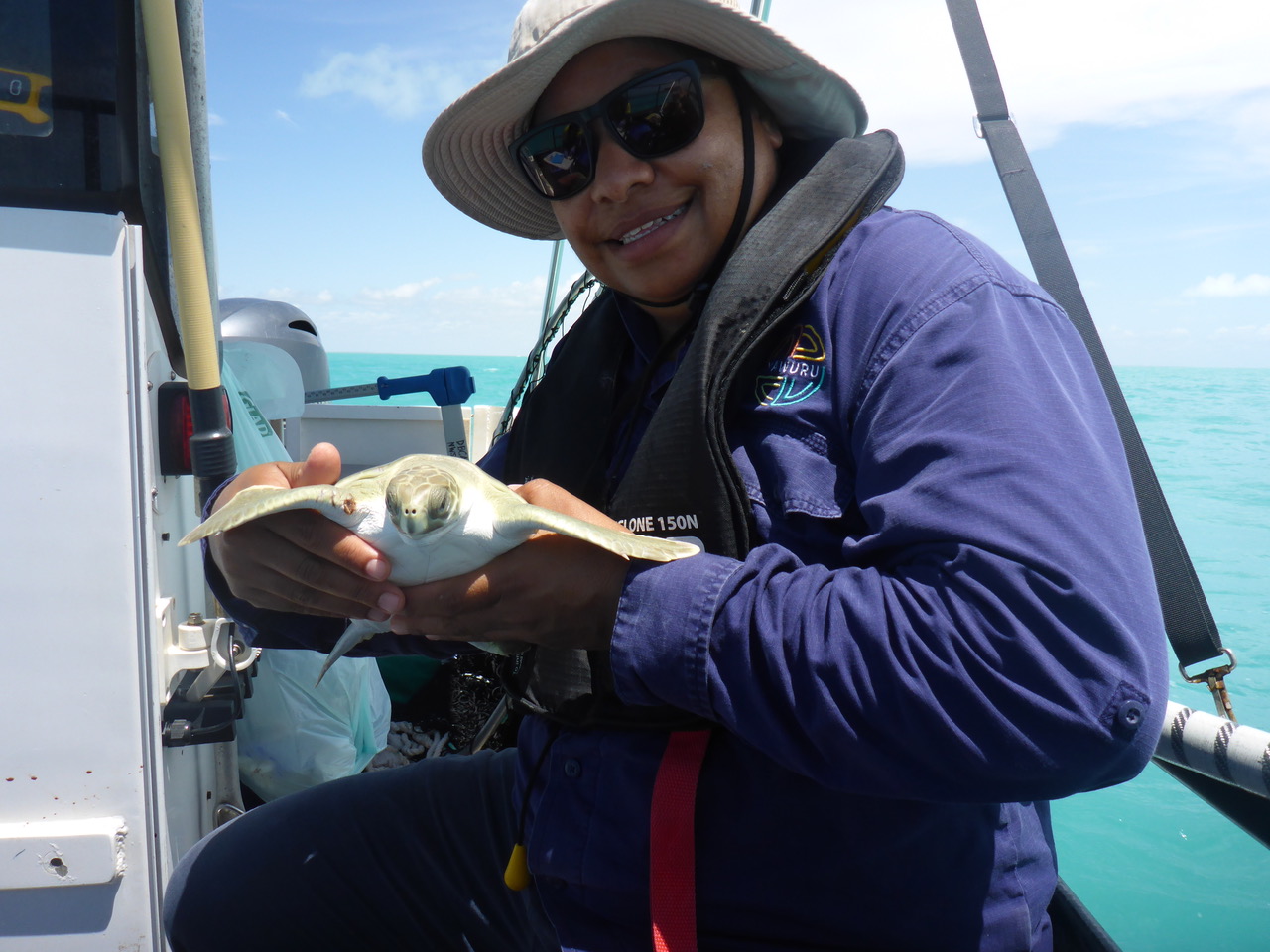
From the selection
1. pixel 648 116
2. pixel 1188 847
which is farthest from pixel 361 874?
pixel 1188 847

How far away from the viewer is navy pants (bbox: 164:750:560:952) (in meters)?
1.63

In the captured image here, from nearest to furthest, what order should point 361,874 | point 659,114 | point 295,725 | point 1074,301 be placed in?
point 659,114 < point 361,874 < point 1074,301 < point 295,725

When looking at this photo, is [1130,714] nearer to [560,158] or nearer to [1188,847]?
[560,158]

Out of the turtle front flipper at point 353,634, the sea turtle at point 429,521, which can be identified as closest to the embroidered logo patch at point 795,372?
the sea turtle at point 429,521

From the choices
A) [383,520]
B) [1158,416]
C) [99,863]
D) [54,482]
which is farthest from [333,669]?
[1158,416]

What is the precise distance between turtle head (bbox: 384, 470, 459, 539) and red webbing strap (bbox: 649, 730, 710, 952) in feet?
1.58

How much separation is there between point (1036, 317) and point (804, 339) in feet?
1.01

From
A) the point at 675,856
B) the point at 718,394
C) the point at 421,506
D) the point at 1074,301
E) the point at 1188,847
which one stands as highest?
the point at 1074,301

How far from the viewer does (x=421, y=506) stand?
1142 mm

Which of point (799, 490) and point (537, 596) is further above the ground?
point (799, 490)

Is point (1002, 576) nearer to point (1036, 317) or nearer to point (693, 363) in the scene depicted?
point (1036, 317)

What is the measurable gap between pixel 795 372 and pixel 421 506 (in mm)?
573

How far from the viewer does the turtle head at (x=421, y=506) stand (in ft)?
3.71

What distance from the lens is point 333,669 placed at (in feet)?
8.22
